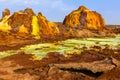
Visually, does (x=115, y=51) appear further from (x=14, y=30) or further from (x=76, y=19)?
(x=76, y=19)

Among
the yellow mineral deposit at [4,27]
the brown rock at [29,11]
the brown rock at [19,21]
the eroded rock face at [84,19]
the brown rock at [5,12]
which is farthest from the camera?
the eroded rock face at [84,19]

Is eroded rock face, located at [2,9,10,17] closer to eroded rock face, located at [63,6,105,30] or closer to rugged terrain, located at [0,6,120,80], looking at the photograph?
rugged terrain, located at [0,6,120,80]

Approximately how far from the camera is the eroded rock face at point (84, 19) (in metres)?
45.5

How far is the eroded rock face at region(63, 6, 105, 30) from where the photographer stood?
45.5m

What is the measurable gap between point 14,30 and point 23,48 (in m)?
7.28

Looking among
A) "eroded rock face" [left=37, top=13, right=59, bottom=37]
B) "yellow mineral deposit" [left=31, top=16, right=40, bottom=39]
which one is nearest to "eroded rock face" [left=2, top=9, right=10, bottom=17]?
"eroded rock face" [left=37, top=13, right=59, bottom=37]

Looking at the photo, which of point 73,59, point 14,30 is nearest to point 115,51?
point 73,59

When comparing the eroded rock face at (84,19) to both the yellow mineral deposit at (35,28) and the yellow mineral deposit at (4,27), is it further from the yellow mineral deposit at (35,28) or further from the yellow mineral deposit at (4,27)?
the yellow mineral deposit at (4,27)

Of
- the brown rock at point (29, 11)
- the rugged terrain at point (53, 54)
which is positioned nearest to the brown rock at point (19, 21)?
the rugged terrain at point (53, 54)

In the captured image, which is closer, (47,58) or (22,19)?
(47,58)

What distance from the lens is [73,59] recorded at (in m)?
23.5

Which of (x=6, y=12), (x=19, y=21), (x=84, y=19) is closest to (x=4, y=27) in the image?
(x=19, y=21)

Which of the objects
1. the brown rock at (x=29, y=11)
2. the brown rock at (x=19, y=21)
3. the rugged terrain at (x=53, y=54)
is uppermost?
the brown rock at (x=29, y=11)

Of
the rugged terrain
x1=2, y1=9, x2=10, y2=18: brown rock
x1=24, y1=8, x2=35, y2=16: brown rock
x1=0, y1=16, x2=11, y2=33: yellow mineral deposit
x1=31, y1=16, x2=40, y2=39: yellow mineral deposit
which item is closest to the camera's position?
the rugged terrain
